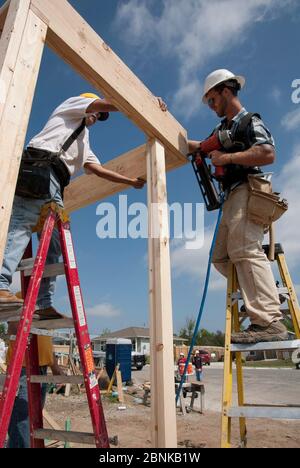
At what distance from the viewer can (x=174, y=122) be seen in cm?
284

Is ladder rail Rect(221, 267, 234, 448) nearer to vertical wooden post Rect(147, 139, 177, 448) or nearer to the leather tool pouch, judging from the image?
vertical wooden post Rect(147, 139, 177, 448)

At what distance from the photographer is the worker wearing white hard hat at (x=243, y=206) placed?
7.75 ft

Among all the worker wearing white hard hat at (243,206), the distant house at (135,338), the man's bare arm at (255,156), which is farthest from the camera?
the distant house at (135,338)

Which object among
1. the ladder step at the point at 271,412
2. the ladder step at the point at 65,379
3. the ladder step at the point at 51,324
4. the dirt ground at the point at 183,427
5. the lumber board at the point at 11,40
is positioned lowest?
the dirt ground at the point at 183,427

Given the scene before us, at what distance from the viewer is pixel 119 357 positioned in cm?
1748

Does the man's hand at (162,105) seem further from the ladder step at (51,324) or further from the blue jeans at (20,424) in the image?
the blue jeans at (20,424)

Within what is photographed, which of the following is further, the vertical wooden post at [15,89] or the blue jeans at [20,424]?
the blue jeans at [20,424]

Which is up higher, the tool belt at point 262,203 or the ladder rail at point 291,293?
the tool belt at point 262,203

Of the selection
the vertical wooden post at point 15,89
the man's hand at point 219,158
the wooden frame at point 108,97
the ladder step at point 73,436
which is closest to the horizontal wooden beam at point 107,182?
the man's hand at point 219,158

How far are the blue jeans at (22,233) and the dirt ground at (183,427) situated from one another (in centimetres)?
463

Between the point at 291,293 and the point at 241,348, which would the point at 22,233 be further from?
the point at 291,293

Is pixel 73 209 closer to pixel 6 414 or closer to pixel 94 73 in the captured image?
pixel 94 73

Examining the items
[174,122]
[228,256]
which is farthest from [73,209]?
[228,256]

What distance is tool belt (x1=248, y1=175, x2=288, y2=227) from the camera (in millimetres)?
2531
